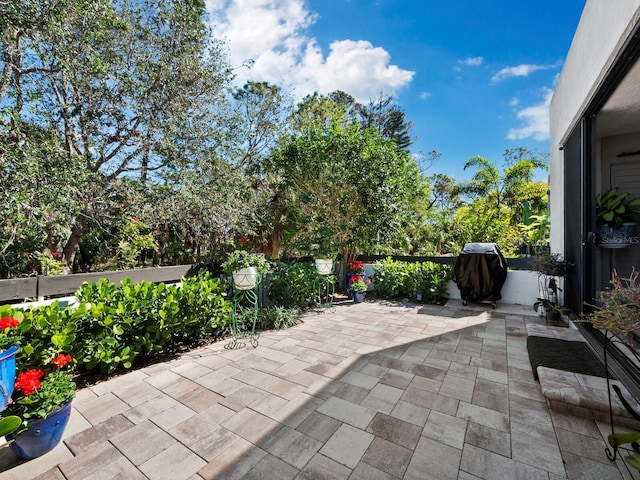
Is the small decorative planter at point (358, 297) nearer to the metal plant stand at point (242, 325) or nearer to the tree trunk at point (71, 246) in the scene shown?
the metal plant stand at point (242, 325)

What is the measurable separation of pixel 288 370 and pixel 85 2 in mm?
5198

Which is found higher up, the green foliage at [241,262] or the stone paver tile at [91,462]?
the green foliage at [241,262]

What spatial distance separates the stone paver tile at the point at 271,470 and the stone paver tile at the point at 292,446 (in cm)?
3

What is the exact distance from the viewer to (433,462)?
1.52 meters

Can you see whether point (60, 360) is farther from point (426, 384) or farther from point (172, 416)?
point (426, 384)

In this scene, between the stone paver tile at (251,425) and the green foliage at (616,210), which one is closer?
the stone paver tile at (251,425)

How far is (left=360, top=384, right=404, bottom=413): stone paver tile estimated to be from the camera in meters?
2.04

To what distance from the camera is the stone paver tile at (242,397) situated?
82.9 inches

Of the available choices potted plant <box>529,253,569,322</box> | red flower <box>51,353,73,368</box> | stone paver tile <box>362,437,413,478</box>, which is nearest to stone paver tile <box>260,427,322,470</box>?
stone paver tile <box>362,437,413,478</box>

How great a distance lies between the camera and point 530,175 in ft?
36.3

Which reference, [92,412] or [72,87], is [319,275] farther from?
[72,87]

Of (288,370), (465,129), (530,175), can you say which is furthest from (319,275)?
(465,129)

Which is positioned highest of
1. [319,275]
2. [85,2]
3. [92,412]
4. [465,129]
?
[465,129]

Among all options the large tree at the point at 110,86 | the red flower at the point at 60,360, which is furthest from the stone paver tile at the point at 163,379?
the large tree at the point at 110,86
